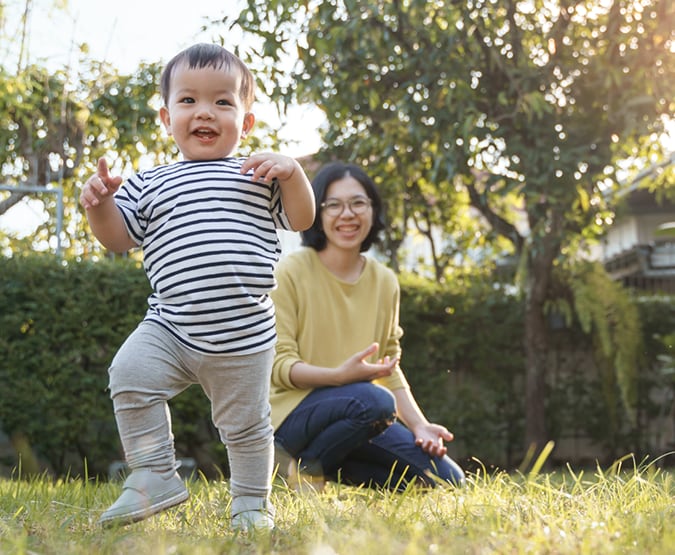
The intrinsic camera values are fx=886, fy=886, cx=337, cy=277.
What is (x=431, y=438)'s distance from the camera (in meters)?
3.49

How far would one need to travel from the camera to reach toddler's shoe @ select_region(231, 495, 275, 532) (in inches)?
85.1

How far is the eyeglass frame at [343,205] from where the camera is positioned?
12.0ft

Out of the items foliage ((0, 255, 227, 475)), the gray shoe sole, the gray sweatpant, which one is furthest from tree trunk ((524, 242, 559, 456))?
the gray shoe sole

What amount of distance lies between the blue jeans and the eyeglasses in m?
0.74

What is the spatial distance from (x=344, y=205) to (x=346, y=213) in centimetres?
4

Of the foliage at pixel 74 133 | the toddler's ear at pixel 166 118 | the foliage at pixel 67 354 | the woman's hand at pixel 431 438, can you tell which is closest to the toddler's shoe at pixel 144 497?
the toddler's ear at pixel 166 118

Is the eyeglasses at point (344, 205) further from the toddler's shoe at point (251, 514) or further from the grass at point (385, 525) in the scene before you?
the toddler's shoe at point (251, 514)

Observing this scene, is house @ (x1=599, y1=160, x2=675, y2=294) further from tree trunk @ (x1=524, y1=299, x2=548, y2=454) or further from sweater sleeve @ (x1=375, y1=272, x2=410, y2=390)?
sweater sleeve @ (x1=375, y1=272, x2=410, y2=390)

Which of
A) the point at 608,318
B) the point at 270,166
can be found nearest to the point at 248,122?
the point at 270,166

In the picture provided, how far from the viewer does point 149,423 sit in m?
2.27

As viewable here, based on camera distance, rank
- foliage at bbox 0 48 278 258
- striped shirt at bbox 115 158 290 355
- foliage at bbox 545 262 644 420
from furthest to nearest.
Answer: foliage at bbox 0 48 278 258 < foliage at bbox 545 262 644 420 < striped shirt at bbox 115 158 290 355

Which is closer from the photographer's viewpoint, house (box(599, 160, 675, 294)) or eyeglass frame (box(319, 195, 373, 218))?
eyeglass frame (box(319, 195, 373, 218))

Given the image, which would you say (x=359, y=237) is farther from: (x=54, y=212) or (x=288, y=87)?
(x=54, y=212)

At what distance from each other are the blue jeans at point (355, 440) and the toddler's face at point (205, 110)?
3.91ft
